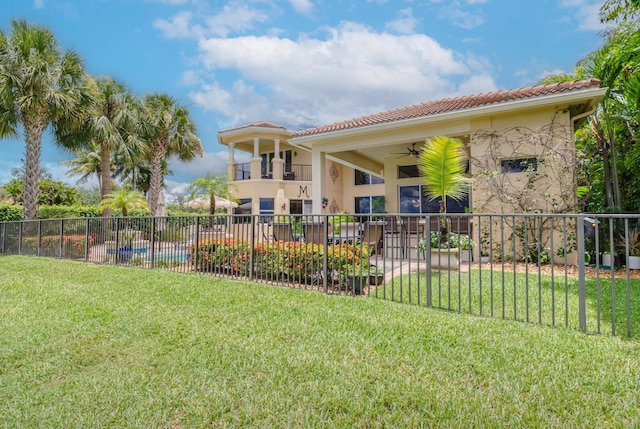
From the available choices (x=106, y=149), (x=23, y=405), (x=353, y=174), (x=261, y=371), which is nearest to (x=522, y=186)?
(x=261, y=371)

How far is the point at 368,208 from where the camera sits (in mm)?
22031

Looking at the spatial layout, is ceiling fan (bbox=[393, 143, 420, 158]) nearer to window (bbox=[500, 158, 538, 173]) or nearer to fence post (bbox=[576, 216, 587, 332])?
window (bbox=[500, 158, 538, 173])

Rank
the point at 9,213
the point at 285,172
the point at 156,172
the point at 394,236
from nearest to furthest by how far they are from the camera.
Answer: the point at 394,236 < the point at 9,213 < the point at 156,172 < the point at 285,172

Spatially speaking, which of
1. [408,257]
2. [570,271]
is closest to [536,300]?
[408,257]

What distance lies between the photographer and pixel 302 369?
293 cm

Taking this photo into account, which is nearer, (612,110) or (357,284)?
(357,284)

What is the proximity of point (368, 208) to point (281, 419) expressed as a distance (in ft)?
66.1

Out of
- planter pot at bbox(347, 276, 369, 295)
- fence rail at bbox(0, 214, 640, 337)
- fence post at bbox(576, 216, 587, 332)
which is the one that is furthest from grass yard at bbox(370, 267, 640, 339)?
planter pot at bbox(347, 276, 369, 295)

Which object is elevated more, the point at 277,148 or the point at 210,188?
the point at 277,148

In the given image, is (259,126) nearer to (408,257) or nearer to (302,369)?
(408,257)

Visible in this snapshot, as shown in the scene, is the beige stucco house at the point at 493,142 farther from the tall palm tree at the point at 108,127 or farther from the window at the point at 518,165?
the tall palm tree at the point at 108,127

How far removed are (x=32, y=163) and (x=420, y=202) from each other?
1619cm

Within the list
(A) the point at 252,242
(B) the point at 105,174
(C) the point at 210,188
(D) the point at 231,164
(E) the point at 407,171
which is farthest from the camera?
(D) the point at 231,164

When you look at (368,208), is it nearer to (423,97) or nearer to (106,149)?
(423,97)
